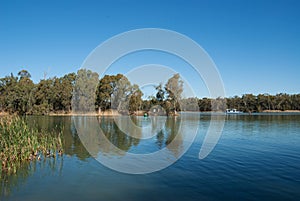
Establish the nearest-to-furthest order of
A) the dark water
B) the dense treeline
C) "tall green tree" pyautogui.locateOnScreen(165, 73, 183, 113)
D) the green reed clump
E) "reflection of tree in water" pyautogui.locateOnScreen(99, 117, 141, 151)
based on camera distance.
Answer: the dark water → the green reed clump → "reflection of tree in water" pyautogui.locateOnScreen(99, 117, 141, 151) → the dense treeline → "tall green tree" pyautogui.locateOnScreen(165, 73, 183, 113)

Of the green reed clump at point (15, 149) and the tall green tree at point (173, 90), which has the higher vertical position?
the tall green tree at point (173, 90)

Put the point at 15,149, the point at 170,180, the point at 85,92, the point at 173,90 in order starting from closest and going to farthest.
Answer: the point at 170,180 < the point at 15,149 < the point at 85,92 < the point at 173,90

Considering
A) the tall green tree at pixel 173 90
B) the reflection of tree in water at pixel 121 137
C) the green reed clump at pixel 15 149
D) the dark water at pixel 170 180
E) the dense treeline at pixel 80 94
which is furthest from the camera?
the tall green tree at pixel 173 90

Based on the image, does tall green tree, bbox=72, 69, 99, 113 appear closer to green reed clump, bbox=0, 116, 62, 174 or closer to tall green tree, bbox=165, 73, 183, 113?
tall green tree, bbox=165, 73, 183, 113

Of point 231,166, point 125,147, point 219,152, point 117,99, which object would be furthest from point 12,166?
point 117,99

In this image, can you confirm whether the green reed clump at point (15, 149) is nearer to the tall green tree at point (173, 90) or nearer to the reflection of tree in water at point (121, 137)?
the reflection of tree in water at point (121, 137)

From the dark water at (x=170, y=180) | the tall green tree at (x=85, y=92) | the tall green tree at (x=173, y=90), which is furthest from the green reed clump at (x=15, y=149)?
the tall green tree at (x=173, y=90)

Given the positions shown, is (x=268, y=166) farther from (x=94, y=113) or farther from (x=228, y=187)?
(x=94, y=113)

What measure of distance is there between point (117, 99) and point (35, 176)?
65.5 m

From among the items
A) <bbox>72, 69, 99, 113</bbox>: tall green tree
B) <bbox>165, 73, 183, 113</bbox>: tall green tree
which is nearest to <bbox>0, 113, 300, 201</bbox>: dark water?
<bbox>72, 69, 99, 113</bbox>: tall green tree

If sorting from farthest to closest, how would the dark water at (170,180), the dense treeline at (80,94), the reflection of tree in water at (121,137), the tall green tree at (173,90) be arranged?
1. the tall green tree at (173,90)
2. the dense treeline at (80,94)
3. the reflection of tree in water at (121,137)
4. the dark water at (170,180)

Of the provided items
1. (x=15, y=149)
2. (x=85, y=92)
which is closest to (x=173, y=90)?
(x=85, y=92)

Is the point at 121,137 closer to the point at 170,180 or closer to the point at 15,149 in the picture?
the point at 15,149

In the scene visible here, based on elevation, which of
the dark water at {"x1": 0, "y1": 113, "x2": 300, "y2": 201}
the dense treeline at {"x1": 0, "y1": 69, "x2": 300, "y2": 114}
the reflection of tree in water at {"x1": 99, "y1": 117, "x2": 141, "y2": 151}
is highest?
the dense treeline at {"x1": 0, "y1": 69, "x2": 300, "y2": 114}
